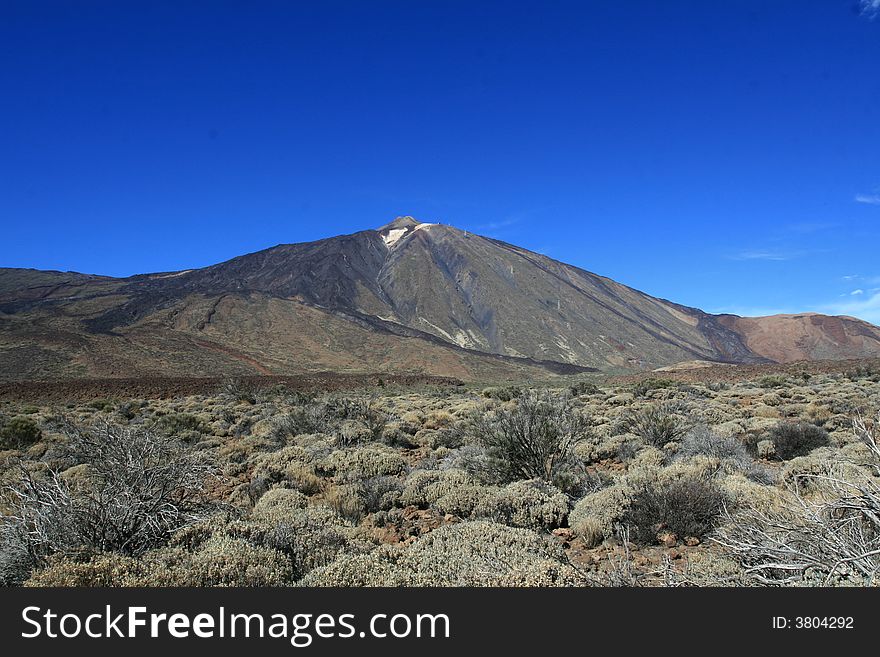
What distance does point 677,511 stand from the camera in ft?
19.8

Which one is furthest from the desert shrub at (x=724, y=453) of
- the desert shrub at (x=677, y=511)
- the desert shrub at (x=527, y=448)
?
the desert shrub at (x=527, y=448)

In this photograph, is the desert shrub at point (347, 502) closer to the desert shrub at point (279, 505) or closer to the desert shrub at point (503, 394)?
the desert shrub at point (279, 505)

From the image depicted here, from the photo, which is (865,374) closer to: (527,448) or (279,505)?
(527,448)

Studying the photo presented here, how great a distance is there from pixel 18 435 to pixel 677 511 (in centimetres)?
1723

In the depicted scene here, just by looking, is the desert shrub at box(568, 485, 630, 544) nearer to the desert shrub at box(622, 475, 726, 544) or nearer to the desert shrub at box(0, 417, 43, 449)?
the desert shrub at box(622, 475, 726, 544)

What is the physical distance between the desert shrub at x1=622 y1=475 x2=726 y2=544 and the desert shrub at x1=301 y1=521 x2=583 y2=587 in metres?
1.63

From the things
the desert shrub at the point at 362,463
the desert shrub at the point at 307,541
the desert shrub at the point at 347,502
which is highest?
A: the desert shrub at the point at 307,541

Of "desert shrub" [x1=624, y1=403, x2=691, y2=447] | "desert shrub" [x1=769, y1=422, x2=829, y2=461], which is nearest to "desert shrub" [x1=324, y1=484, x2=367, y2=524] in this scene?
"desert shrub" [x1=624, y1=403, x2=691, y2=447]

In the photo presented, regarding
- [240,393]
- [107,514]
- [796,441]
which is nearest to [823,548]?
[107,514]

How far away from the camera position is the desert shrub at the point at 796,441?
385 inches

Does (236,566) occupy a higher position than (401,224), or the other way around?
(401,224)

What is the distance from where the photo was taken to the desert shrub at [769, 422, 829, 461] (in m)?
9.79

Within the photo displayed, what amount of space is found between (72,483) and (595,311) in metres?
136

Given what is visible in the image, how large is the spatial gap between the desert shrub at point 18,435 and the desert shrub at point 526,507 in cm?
1420
